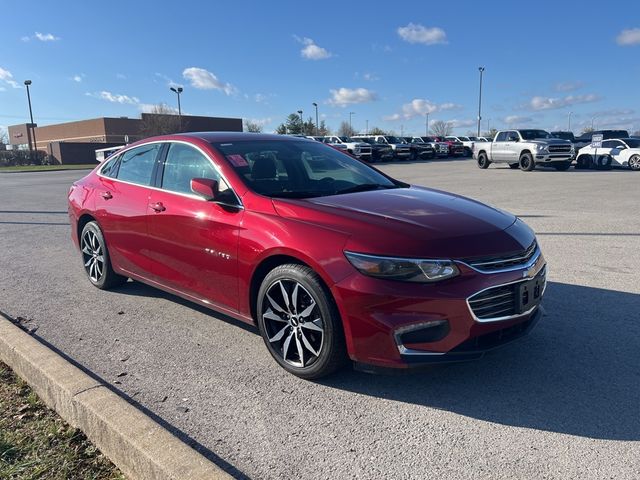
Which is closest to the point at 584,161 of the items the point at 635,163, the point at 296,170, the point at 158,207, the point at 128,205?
the point at 635,163

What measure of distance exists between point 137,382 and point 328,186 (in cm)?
206

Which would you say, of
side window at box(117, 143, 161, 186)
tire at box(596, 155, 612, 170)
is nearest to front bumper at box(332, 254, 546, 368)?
side window at box(117, 143, 161, 186)

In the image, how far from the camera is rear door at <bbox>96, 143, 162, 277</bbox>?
481 cm

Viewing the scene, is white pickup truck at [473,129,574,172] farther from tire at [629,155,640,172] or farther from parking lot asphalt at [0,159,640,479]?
parking lot asphalt at [0,159,640,479]

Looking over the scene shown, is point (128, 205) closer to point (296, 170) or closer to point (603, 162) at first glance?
point (296, 170)

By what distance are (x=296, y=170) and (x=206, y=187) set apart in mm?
859

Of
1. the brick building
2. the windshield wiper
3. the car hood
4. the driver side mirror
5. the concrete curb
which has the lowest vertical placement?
the concrete curb

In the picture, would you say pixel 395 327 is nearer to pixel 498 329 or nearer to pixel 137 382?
pixel 498 329

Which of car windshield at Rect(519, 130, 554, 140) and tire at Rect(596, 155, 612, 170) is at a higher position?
car windshield at Rect(519, 130, 554, 140)

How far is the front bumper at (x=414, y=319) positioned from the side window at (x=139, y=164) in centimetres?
266

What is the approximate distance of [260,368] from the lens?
147 inches

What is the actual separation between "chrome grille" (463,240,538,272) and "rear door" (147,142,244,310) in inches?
65.3

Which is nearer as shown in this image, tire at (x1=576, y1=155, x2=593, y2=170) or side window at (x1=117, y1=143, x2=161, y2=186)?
side window at (x1=117, y1=143, x2=161, y2=186)

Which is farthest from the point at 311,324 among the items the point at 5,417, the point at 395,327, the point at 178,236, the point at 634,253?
the point at 634,253
